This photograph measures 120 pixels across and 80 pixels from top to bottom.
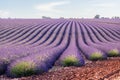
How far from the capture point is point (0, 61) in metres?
9.39

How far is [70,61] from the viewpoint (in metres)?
11.3

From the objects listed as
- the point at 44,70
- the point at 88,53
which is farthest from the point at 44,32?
the point at 44,70

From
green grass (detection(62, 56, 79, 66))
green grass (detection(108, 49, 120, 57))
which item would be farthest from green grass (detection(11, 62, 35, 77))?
green grass (detection(108, 49, 120, 57))

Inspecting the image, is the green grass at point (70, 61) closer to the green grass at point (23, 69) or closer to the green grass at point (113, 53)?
the green grass at point (23, 69)

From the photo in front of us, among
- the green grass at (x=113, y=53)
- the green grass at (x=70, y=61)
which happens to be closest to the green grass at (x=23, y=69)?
the green grass at (x=70, y=61)

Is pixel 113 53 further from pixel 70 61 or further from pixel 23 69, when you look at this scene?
pixel 23 69

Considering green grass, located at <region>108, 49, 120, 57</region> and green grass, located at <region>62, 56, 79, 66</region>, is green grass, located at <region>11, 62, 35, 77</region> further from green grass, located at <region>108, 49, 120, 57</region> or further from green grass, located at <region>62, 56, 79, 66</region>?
green grass, located at <region>108, 49, 120, 57</region>

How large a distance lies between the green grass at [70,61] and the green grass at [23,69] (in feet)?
7.88

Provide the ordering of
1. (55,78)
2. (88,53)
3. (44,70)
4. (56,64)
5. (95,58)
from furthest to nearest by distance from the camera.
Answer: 1. (88,53)
2. (95,58)
3. (56,64)
4. (44,70)
5. (55,78)

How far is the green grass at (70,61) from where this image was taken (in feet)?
37.0

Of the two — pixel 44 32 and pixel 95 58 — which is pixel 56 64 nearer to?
pixel 95 58

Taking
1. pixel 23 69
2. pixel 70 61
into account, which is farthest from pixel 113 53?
pixel 23 69

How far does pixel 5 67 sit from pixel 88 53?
564 cm

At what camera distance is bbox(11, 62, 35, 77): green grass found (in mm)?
8906
